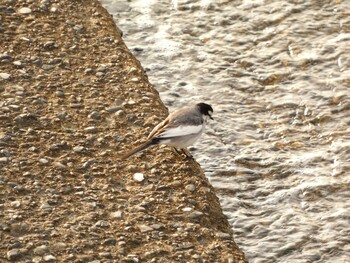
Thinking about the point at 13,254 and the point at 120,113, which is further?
the point at 120,113

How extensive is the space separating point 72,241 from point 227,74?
5.16m

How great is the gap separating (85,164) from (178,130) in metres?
1.19

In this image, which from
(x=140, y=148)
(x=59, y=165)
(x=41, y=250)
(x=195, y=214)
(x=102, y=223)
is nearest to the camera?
(x=41, y=250)

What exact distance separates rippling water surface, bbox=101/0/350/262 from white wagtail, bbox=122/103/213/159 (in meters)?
0.91

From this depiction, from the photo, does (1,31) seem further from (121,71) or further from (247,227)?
(247,227)

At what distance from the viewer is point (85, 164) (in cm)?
1066

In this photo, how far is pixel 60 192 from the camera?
10141 mm

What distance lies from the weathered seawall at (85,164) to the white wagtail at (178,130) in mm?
334

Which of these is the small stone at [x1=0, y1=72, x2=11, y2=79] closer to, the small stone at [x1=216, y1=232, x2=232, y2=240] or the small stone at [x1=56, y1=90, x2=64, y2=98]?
the small stone at [x1=56, y1=90, x2=64, y2=98]

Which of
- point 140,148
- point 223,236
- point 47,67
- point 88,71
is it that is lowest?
point 223,236

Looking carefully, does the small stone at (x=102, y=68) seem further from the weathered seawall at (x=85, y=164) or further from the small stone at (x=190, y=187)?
the small stone at (x=190, y=187)

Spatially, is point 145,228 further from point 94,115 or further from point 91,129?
point 94,115

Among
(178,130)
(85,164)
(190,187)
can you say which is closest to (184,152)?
(178,130)

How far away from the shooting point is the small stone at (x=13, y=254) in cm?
909
